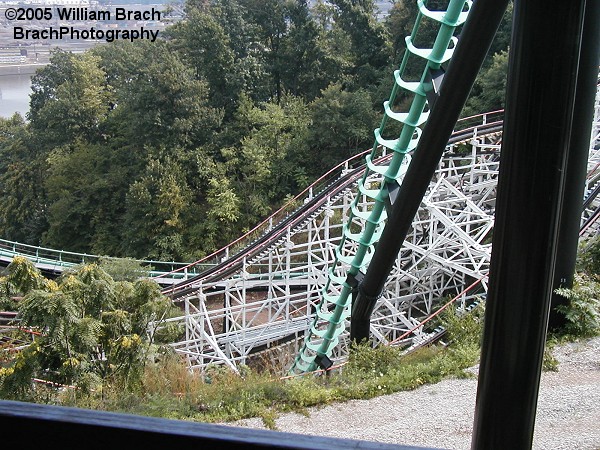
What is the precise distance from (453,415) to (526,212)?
279 centimetres

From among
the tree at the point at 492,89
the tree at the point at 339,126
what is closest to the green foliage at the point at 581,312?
the tree at the point at 492,89

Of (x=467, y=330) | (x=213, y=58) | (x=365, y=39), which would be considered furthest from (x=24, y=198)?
(x=467, y=330)

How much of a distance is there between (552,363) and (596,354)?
1.12ft

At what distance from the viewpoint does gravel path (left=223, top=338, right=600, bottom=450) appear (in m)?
3.31

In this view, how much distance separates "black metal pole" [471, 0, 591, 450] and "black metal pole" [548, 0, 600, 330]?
2.28m

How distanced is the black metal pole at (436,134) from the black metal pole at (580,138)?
0.49 m

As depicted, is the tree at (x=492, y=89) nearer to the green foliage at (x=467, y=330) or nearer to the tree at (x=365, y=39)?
the tree at (x=365, y=39)

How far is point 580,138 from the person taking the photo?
334 cm

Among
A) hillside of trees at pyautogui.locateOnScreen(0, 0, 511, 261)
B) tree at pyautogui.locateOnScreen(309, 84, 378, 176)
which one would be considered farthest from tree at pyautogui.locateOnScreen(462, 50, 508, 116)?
tree at pyautogui.locateOnScreen(309, 84, 378, 176)

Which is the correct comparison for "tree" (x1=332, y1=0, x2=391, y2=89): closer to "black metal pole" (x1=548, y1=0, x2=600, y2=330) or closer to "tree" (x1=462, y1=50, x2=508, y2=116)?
"tree" (x1=462, y1=50, x2=508, y2=116)

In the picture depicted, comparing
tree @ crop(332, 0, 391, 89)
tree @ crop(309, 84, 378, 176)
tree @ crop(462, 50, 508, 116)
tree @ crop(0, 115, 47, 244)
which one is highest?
tree @ crop(332, 0, 391, 89)

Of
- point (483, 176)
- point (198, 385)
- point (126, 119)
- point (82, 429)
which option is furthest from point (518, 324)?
point (126, 119)

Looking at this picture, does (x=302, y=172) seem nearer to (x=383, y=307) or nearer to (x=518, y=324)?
(x=383, y=307)

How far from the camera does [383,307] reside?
11.3 meters
